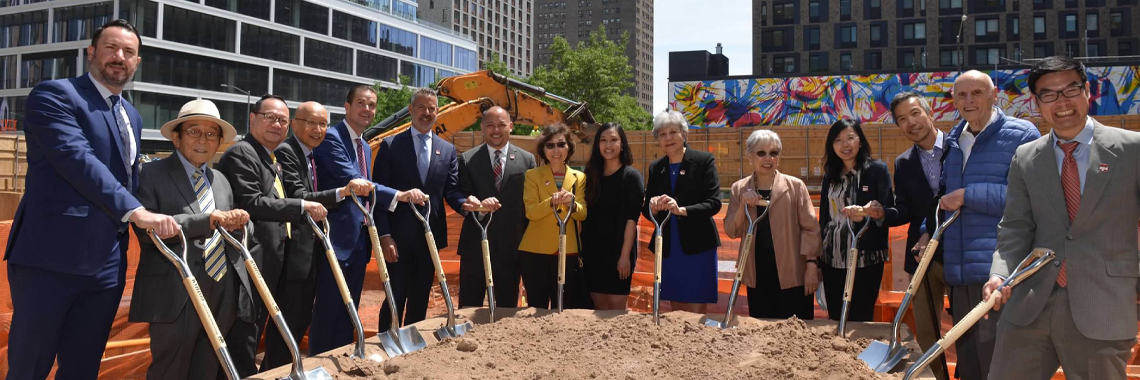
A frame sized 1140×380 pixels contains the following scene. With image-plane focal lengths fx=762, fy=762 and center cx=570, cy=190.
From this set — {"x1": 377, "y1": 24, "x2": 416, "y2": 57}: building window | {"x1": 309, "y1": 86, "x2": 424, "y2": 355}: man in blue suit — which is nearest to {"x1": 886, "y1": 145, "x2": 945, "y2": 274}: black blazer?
{"x1": 309, "y1": 86, "x2": 424, "y2": 355}: man in blue suit

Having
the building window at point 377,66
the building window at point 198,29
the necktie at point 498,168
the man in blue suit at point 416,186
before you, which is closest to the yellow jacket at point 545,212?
the necktie at point 498,168

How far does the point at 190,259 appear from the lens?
3.15 metres

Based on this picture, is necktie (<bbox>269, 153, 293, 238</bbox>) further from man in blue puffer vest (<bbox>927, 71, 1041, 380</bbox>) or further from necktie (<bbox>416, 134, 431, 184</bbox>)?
man in blue puffer vest (<bbox>927, 71, 1041, 380</bbox>)

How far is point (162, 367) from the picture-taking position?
120 inches

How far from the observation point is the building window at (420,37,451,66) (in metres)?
57.1

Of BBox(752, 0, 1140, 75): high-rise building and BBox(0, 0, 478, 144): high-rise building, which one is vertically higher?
BBox(752, 0, 1140, 75): high-rise building

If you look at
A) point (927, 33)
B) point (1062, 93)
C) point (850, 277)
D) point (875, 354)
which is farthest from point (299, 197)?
point (927, 33)

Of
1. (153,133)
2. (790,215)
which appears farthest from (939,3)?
(790,215)

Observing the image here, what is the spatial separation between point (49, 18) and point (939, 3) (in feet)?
171

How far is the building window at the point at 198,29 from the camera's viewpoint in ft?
124

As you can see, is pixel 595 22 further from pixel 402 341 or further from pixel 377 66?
pixel 402 341

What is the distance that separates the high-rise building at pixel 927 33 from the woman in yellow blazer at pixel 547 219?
4480 cm

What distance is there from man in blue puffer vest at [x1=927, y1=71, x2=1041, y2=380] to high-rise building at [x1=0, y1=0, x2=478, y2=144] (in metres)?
38.0

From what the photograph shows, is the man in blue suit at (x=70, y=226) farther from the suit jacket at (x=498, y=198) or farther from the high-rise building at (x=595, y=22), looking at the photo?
the high-rise building at (x=595, y=22)
